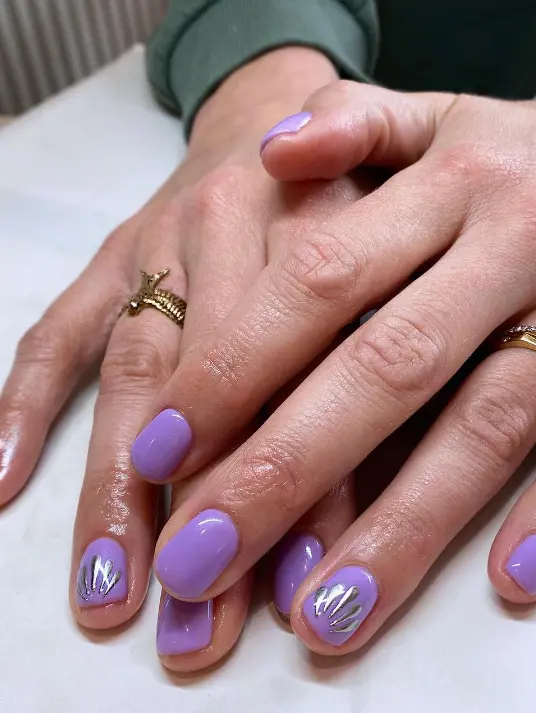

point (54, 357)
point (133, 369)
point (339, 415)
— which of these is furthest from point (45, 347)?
point (339, 415)

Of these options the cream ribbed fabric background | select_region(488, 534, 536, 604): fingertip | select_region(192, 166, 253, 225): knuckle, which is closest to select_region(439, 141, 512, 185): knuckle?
select_region(192, 166, 253, 225): knuckle

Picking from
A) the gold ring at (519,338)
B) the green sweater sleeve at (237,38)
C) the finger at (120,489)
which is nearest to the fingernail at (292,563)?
the finger at (120,489)

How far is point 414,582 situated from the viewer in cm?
45

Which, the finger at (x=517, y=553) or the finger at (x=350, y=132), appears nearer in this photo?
the finger at (x=517, y=553)

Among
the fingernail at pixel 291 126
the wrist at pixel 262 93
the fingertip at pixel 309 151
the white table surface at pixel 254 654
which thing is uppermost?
the fingernail at pixel 291 126

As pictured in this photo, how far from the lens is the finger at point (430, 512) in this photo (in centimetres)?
43

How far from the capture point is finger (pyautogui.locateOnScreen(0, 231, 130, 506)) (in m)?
0.58

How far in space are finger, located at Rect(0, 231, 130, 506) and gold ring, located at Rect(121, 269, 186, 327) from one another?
5cm

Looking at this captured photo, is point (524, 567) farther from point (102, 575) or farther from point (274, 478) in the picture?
point (102, 575)

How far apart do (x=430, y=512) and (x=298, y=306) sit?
0.60 ft

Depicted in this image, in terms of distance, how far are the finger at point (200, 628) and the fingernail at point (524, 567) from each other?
7.3 inches

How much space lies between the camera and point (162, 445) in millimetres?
488

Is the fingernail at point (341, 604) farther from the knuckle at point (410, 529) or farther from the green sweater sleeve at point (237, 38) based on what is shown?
the green sweater sleeve at point (237, 38)

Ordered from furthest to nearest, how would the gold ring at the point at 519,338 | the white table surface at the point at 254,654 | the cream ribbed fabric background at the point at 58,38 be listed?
the cream ribbed fabric background at the point at 58,38 → the gold ring at the point at 519,338 → the white table surface at the point at 254,654
